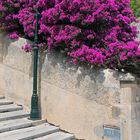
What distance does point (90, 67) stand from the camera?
8.21 metres

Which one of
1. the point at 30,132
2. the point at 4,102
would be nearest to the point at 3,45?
the point at 4,102

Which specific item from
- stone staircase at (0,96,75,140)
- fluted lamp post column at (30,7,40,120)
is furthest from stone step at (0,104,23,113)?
fluted lamp post column at (30,7,40,120)

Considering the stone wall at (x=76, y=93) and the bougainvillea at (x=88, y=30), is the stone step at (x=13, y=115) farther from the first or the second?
the bougainvillea at (x=88, y=30)

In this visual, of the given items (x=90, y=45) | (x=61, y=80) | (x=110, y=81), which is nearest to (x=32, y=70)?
(x=61, y=80)

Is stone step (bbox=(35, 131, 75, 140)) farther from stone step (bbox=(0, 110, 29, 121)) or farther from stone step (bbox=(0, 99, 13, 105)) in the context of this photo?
stone step (bbox=(0, 99, 13, 105))

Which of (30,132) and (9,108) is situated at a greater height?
(9,108)

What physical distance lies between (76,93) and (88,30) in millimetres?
1415

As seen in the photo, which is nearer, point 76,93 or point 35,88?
point 76,93

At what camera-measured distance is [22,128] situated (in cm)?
835

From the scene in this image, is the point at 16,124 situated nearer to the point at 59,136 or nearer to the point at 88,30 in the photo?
the point at 59,136

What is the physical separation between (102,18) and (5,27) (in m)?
2.68

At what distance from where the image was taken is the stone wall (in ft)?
25.4

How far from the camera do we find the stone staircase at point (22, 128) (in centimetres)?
784

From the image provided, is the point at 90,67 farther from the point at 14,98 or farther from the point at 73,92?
the point at 14,98
